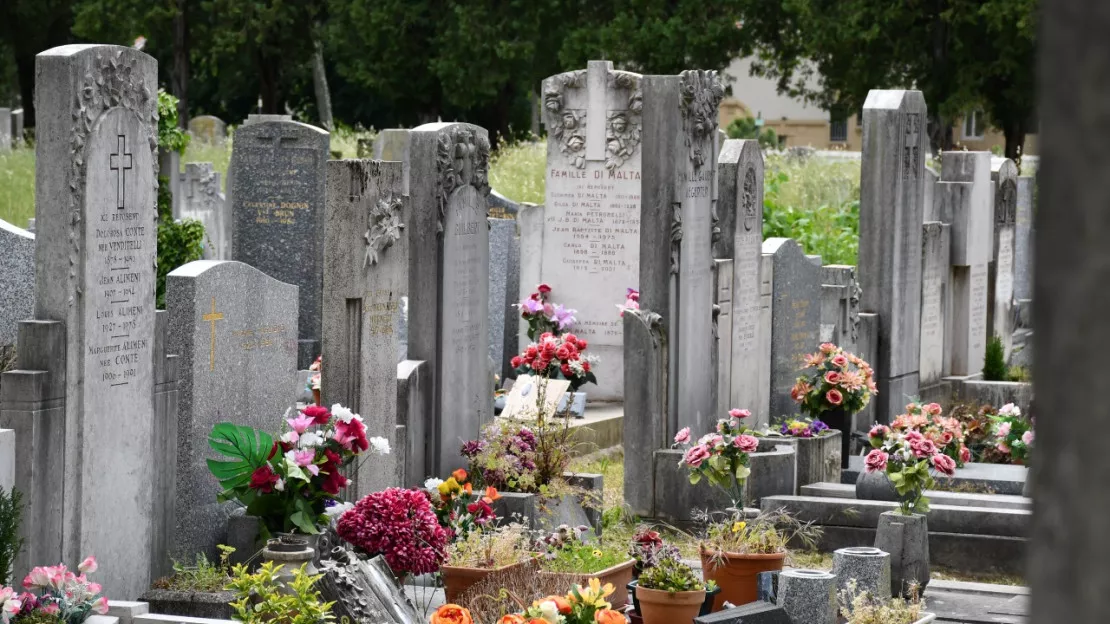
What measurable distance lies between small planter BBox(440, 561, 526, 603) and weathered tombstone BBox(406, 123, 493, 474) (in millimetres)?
2165

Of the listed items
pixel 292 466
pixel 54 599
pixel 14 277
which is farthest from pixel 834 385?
pixel 54 599

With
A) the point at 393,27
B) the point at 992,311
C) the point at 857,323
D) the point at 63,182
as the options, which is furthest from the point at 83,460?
the point at 393,27

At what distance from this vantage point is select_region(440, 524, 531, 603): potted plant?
7.31m

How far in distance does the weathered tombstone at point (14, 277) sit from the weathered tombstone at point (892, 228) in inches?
251

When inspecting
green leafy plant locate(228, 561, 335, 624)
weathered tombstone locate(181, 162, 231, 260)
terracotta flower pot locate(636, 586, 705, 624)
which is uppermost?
weathered tombstone locate(181, 162, 231, 260)

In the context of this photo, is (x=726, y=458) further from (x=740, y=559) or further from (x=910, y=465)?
(x=740, y=559)

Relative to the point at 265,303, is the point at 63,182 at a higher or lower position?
higher

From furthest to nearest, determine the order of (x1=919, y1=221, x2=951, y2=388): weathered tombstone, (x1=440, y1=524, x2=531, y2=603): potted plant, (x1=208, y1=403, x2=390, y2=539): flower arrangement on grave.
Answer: (x1=919, y1=221, x2=951, y2=388): weathered tombstone < (x1=440, y1=524, x2=531, y2=603): potted plant < (x1=208, y1=403, x2=390, y2=539): flower arrangement on grave

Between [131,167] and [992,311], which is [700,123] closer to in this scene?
[131,167]

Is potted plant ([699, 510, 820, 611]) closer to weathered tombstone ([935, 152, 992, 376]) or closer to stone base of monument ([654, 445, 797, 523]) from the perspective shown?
stone base of monument ([654, 445, 797, 523])

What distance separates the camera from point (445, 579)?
7.40m

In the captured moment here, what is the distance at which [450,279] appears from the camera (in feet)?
31.3

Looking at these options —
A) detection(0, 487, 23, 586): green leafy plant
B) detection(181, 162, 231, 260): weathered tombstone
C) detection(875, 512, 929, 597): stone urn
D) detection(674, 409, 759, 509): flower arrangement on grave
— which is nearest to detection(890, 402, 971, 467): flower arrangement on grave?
detection(674, 409, 759, 509): flower arrangement on grave

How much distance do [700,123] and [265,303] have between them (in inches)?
159
